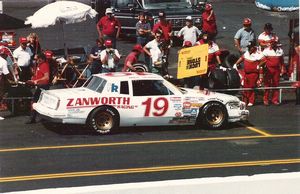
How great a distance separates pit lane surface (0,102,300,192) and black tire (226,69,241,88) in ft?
6.68

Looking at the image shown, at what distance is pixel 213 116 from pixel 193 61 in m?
2.44

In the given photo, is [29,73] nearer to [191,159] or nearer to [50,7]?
[50,7]

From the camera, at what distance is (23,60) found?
17125mm

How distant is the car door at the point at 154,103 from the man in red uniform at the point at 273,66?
13.2ft

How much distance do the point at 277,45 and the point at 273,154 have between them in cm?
581

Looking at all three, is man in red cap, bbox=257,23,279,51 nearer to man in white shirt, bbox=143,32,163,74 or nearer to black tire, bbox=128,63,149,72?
man in white shirt, bbox=143,32,163,74

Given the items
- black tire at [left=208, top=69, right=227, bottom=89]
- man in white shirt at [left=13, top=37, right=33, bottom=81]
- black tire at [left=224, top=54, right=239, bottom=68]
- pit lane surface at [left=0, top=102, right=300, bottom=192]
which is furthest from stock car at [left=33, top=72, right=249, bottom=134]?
black tire at [left=224, top=54, right=239, bottom=68]

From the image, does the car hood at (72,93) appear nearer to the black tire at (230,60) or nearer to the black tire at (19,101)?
the black tire at (19,101)

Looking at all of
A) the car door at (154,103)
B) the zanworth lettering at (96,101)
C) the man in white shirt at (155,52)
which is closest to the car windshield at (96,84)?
the zanworth lettering at (96,101)

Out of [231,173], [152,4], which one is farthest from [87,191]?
[152,4]

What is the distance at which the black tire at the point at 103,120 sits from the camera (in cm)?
1390

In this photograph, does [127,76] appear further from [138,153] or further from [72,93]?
[138,153]

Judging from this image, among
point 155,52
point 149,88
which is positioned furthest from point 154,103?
point 155,52

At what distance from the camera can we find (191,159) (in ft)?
39.5
